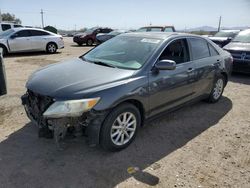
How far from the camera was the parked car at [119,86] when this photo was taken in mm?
3010

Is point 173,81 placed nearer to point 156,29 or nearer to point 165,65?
point 165,65

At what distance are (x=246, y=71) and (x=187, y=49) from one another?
460 centimetres

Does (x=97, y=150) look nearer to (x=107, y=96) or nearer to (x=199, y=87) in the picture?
(x=107, y=96)

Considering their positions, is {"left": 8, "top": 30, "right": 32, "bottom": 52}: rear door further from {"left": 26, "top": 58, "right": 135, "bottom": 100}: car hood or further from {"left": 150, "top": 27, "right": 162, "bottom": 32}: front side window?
{"left": 26, "top": 58, "right": 135, "bottom": 100}: car hood

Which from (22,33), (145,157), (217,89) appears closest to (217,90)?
(217,89)

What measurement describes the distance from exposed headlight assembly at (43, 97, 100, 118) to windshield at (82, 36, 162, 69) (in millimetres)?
990

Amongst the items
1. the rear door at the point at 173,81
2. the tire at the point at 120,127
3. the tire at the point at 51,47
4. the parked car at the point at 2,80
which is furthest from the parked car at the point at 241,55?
the tire at the point at 51,47

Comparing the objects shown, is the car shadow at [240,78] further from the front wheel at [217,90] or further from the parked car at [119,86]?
the parked car at [119,86]

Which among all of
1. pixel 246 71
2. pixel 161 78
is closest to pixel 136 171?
pixel 161 78

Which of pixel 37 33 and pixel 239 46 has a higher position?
pixel 37 33

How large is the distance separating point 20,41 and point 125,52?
10217 millimetres

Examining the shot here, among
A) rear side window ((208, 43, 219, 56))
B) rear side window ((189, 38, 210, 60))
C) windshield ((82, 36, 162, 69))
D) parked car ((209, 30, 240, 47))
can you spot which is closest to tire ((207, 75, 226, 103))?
rear side window ((208, 43, 219, 56))

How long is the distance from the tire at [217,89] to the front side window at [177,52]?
1320 mm

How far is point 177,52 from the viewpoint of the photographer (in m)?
4.27
